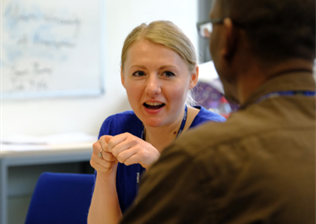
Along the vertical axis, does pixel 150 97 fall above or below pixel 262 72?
below

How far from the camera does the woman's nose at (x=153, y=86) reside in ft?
4.02

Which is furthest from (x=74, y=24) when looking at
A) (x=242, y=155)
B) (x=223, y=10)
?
(x=242, y=155)

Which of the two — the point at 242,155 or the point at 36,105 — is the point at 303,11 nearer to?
the point at 242,155

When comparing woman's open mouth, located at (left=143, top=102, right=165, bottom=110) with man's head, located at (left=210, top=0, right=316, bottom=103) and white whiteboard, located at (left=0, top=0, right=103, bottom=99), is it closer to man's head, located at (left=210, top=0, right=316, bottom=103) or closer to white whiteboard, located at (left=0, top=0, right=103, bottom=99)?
man's head, located at (left=210, top=0, right=316, bottom=103)

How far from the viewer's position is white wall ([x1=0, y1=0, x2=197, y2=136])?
2525mm

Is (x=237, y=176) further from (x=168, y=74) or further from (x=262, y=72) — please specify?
(x=168, y=74)

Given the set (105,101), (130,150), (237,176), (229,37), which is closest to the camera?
(237,176)

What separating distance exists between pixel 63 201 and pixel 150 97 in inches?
24.3

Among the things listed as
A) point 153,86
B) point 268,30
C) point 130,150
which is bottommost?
point 130,150

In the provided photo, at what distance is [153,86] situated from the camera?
1225 millimetres

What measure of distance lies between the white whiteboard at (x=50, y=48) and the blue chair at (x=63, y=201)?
3.89ft

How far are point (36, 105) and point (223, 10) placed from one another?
219 centimetres

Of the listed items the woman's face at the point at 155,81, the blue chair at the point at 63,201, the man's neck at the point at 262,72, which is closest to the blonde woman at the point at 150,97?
the woman's face at the point at 155,81

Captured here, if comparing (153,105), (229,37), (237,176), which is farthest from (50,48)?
(237,176)
